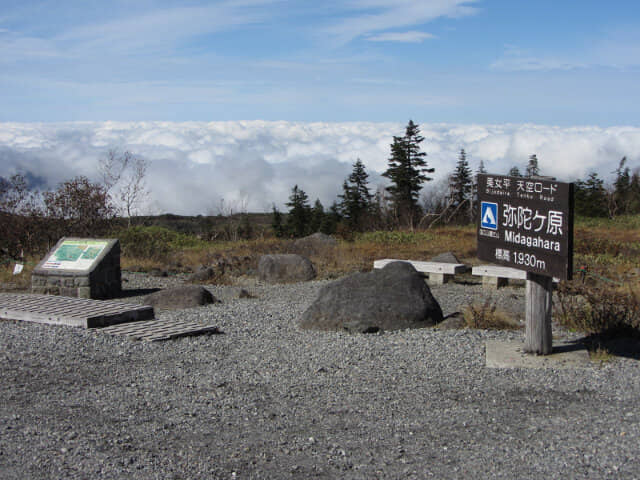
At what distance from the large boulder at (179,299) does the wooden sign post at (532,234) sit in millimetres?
5165

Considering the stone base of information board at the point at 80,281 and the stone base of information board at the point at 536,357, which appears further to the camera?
the stone base of information board at the point at 80,281

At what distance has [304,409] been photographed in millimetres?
5258

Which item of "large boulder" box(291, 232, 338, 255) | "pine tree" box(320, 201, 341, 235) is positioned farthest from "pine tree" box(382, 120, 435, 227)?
"large boulder" box(291, 232, 338, 255)

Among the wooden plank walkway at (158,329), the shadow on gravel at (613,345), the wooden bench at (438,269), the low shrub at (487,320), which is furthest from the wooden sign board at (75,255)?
the shadow on gravel at (613,345)

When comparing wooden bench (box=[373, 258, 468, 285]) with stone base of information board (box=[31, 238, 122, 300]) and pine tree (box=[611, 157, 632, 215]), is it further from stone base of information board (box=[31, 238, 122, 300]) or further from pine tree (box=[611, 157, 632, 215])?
pine tree (box=[611, 157, 632, 215])

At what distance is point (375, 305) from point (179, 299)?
12.3 feet

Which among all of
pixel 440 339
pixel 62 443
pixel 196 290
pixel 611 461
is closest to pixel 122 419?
pixel 62 443

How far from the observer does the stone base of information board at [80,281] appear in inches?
447

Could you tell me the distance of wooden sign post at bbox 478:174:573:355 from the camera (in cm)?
601

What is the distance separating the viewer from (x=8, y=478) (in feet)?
12.5

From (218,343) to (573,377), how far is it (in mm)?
3865

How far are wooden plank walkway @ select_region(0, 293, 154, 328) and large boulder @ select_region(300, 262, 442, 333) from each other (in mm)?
2296

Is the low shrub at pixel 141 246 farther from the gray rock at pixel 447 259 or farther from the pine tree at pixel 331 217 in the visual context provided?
the pine tree at pixel 331 217

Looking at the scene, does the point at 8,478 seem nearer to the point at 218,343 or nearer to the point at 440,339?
the point at 218,343
